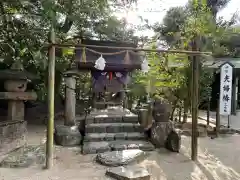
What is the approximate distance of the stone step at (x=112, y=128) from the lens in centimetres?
747

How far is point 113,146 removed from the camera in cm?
645

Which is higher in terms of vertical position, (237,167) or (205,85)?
(205,85)

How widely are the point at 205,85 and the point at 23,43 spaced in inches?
273

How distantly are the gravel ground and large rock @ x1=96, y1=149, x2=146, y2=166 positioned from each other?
15cm

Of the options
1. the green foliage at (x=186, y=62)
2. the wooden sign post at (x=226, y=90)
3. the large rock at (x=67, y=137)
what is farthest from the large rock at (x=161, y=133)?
the green foliage at (x=186, y=62)

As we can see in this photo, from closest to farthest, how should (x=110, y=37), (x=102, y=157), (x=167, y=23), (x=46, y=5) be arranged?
1. (x=46, y=5)
2. (x=102, y=157)
3. (x=110, y=37)
4. (x=167, y=23)

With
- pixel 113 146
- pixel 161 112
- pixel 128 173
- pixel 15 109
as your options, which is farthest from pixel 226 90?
pixel 15 109

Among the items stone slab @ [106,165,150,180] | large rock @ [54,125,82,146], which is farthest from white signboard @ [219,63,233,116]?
large rock @ [54,125,82,146]

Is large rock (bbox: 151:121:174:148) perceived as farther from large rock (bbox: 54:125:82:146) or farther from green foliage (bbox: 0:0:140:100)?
green foliage (bbox: 0:0:140:100)

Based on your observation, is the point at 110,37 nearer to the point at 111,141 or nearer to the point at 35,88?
the point at 35,88

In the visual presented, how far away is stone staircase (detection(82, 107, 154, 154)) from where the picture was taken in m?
6.47

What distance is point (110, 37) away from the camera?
11352 millimetres

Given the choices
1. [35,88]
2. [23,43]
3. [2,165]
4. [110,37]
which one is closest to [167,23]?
[110,37]

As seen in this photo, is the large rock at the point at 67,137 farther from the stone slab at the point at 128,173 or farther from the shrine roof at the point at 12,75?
the stone slab at the point at 128,173
